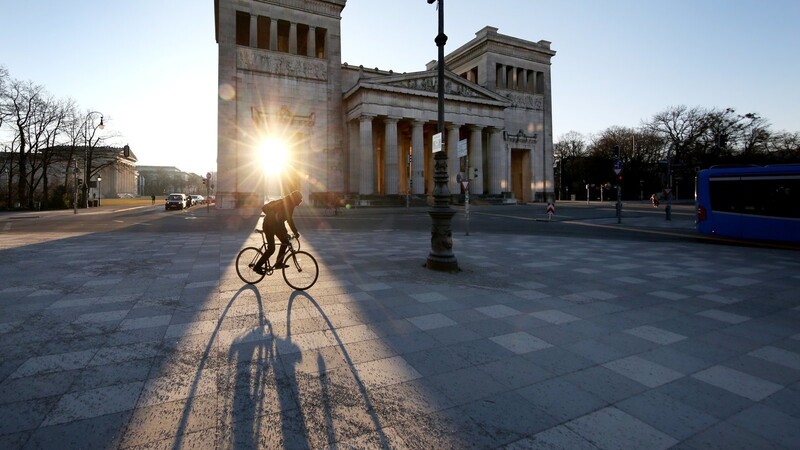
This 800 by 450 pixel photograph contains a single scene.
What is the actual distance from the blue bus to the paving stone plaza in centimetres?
692

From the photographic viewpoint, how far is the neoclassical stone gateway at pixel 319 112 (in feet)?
127

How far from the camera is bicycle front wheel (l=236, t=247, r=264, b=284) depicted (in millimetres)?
7219

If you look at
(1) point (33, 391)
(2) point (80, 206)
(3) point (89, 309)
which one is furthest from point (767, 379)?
(2) point (80, 206)

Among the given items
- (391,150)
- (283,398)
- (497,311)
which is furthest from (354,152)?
(283,398)

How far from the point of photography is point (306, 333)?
470 cm

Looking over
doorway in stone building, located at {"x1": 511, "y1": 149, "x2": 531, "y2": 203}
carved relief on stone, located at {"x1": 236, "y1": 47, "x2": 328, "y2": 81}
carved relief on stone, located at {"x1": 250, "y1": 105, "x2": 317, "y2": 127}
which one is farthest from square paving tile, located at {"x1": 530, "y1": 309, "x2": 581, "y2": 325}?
doorway in stone building, located at {"x1": 511, "y1": 149, "x2": 531, "y2": 203}

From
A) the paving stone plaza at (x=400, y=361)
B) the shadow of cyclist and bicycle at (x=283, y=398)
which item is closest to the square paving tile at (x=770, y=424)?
the paving stone plaza at (x=400, y=361)

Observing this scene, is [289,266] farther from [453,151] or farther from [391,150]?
[453,151]

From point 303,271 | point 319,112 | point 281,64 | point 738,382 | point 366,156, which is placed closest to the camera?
point 738,382

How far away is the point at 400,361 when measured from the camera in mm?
3902

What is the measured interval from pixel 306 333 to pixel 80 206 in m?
54.3

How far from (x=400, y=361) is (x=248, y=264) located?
436 cm

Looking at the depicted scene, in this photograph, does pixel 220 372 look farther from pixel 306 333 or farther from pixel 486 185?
pixel 486 185

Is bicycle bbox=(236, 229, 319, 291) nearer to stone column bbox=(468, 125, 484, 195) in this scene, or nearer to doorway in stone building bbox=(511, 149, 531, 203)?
stone column bbox=(468, 125, 484, 195)
